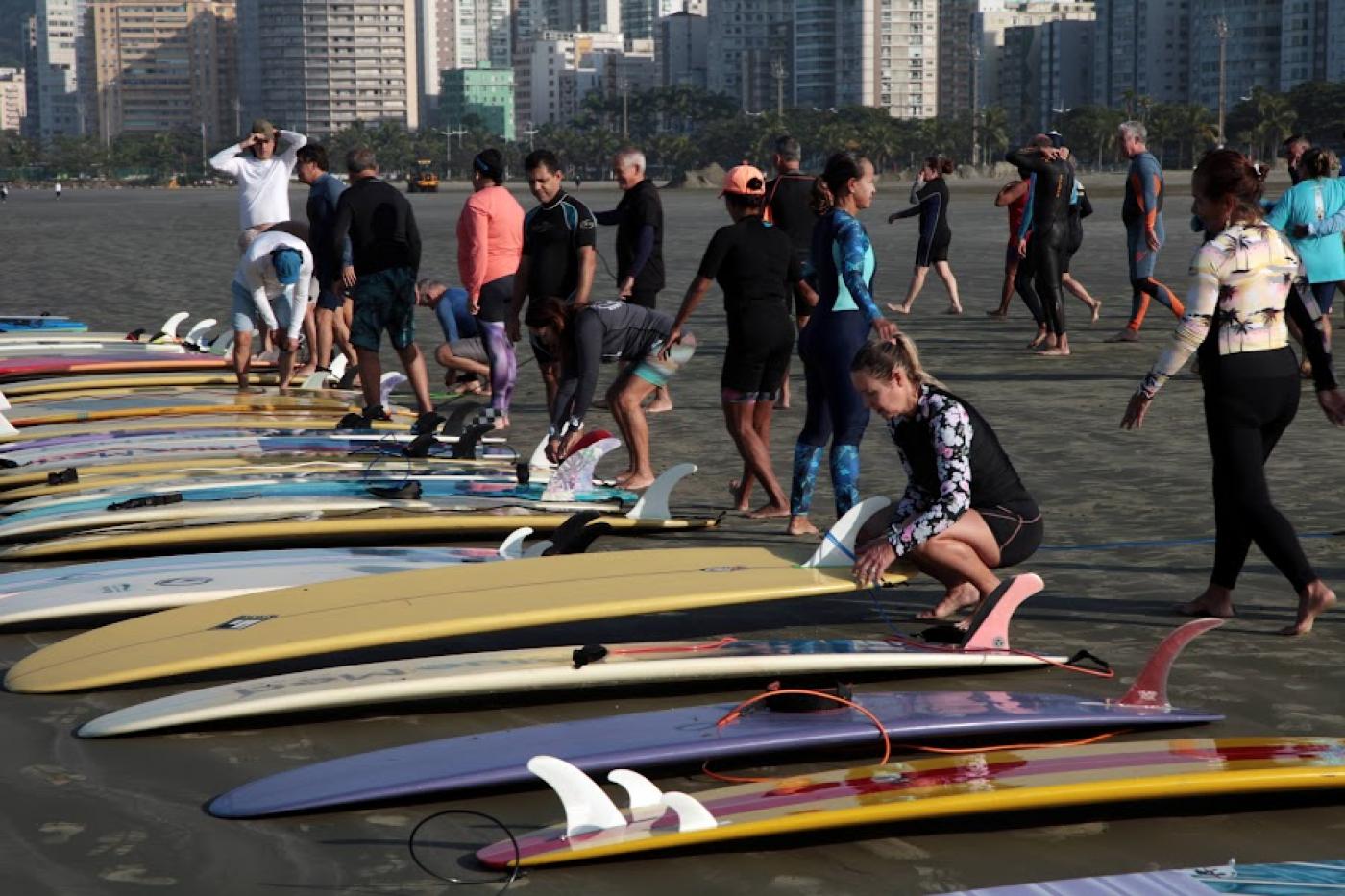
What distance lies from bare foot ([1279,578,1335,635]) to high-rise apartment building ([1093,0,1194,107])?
585 ft

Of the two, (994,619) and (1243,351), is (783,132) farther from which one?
(994,619)

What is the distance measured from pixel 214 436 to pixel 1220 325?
593 cm

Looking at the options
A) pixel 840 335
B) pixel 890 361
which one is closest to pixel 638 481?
pixel 840 335

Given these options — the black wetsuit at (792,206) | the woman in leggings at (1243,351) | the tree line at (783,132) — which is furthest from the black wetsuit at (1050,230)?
the tree line at (783,132)

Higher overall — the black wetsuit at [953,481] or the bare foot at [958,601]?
the black wetsuit at [953,481]

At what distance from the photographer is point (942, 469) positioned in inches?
236

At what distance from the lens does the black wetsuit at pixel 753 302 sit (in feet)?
26.7

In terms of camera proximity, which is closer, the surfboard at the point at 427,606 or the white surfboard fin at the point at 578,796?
the white surfboard fin at the point at 578,796

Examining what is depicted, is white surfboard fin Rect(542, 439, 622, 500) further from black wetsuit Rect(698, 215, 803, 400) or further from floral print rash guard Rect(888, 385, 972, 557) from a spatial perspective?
floral print rash guard Rect(888, 385, 972, 557)

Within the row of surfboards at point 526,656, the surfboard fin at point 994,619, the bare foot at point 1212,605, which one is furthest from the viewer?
the bare foot at point 1212,605

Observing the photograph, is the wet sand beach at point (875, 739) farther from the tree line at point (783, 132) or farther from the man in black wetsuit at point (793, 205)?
the tree line at point (783, 132)

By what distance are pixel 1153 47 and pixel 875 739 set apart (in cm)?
18442

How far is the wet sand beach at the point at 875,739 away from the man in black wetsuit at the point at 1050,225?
2.63 m

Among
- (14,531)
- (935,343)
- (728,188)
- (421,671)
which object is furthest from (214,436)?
(935,343)
